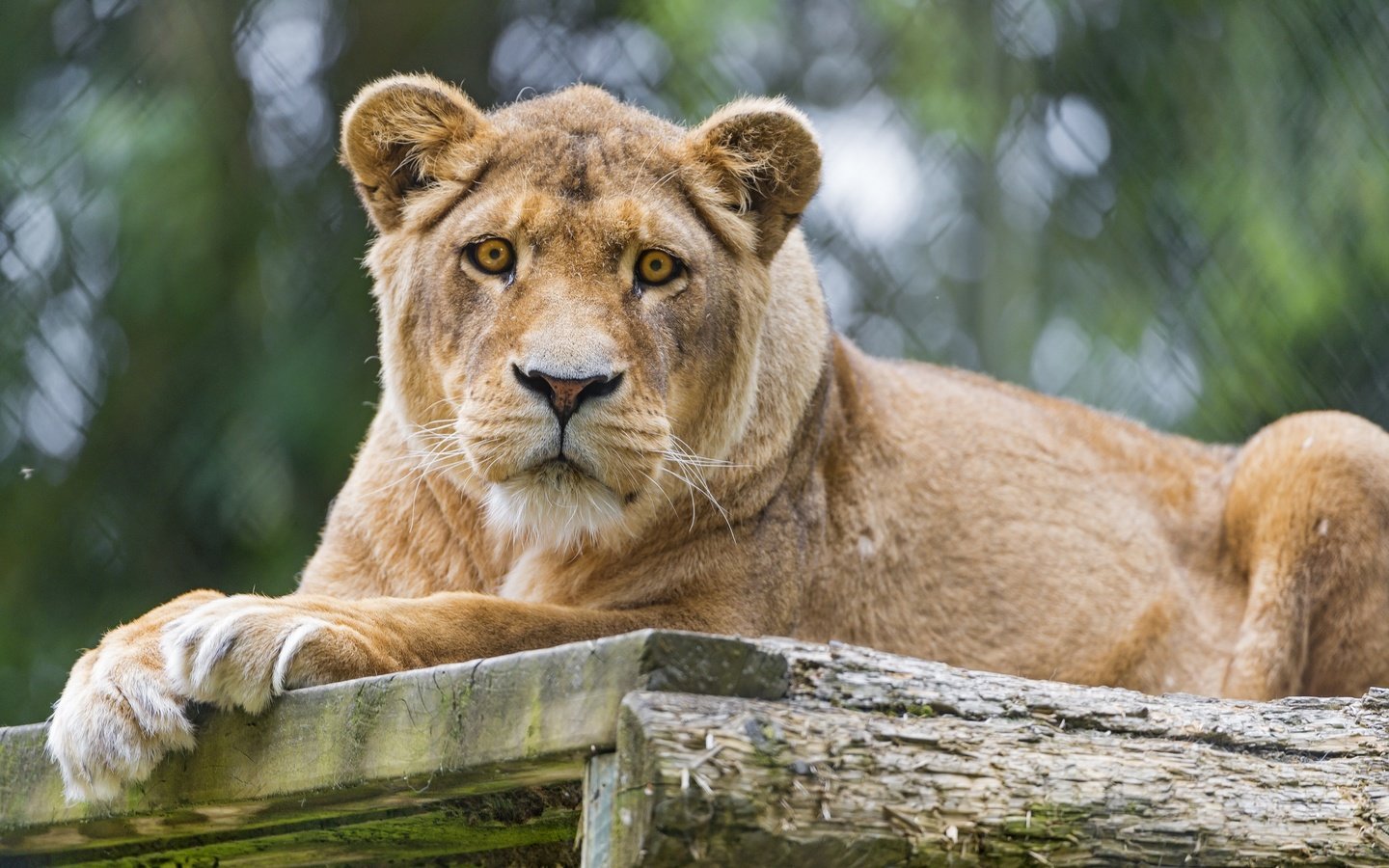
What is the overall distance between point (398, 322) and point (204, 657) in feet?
3.95

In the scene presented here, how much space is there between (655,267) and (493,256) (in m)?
0.33

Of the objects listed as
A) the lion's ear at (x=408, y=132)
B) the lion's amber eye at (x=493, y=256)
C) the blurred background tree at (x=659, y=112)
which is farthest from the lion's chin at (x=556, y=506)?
the blurred background tree at (x=659, y=112)

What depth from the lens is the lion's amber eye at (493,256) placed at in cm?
338

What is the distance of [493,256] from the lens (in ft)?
11.2

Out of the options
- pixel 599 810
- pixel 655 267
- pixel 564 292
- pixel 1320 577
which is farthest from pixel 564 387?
pixel 1320 577

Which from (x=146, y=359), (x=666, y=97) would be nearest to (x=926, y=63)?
(x=666, y=97)

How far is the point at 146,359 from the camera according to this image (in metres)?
7.43

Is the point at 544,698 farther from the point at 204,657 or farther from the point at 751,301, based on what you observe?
the point at 751,301

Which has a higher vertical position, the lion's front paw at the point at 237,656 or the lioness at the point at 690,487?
the lioness at the point at 690,487

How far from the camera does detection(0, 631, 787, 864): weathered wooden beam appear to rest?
217 centimetres

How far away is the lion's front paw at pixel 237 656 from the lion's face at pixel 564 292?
66cm

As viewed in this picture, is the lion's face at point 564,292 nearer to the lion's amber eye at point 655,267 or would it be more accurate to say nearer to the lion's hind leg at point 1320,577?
the lion's amber eye at point 655,267

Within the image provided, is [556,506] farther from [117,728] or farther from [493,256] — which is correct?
[117,728]

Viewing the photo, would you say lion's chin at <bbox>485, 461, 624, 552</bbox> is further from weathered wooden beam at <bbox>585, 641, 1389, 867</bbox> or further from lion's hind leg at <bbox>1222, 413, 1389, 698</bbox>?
lion's hind leg at <bbox>1222, 413, 1389, 698</bbox>
